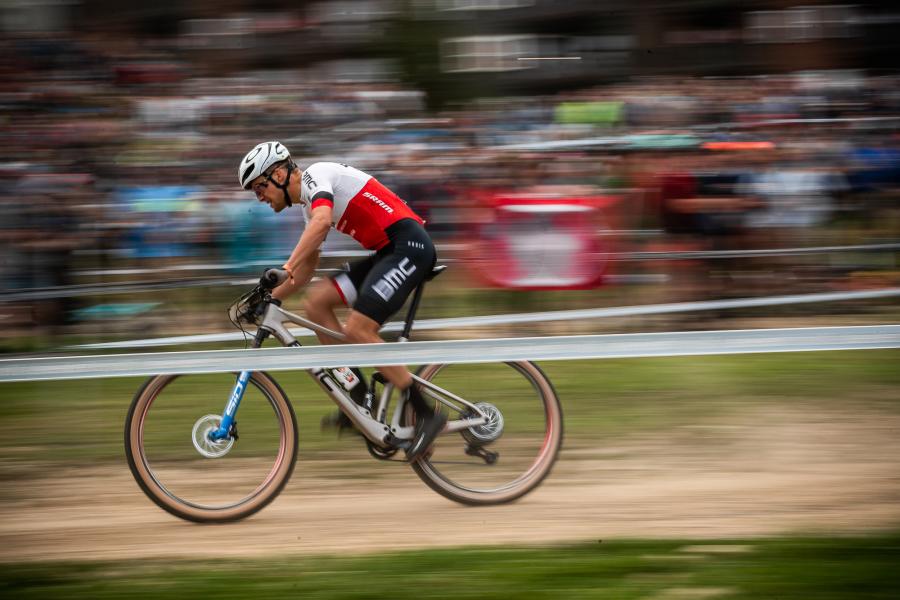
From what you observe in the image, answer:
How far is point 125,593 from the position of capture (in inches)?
164

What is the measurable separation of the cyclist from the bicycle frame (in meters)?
0.06

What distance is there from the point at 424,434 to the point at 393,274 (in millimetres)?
795

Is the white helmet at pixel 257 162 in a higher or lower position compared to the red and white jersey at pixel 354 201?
higher

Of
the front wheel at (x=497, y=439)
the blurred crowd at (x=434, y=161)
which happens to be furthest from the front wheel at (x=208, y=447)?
the blurred crowd at (x=434, y=161)

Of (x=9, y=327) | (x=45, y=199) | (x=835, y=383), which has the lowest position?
(x=835, y=383)

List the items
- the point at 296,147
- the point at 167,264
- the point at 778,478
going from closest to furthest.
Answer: the point at 778,478 → the point at 167,264 → the point at 296,147

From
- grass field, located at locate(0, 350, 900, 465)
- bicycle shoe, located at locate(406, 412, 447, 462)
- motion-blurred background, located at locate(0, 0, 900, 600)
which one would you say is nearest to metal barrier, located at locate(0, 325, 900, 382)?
motion-blurred background, located at locate(0, 0, 900, 600)

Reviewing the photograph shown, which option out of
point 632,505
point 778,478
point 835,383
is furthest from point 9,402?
point 835,383

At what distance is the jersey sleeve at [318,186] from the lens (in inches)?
193

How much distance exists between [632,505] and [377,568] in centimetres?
150

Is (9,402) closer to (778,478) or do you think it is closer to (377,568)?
(377,568)

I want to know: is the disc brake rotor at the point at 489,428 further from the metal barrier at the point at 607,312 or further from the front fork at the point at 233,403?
the metal barrier at the point at 607,312

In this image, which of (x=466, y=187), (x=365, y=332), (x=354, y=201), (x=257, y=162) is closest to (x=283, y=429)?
(x=365, y=332)

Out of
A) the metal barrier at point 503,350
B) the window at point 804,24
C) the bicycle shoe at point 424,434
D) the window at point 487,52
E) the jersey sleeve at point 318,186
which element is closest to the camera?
the metal barrier at point 503,350
